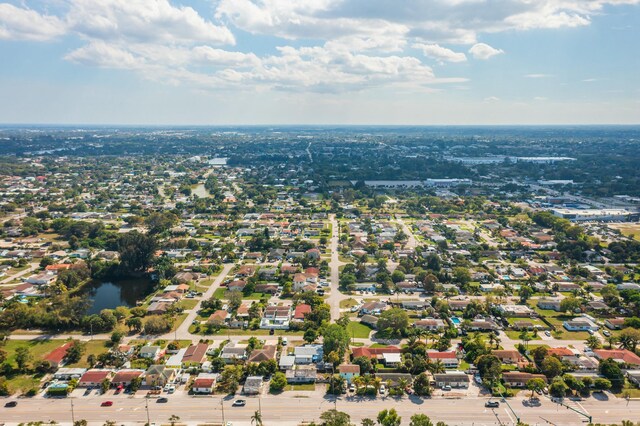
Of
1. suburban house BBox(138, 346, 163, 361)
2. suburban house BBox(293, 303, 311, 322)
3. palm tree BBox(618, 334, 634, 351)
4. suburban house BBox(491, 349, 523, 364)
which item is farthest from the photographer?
suburban house BBox(293, 303, 311, 322)

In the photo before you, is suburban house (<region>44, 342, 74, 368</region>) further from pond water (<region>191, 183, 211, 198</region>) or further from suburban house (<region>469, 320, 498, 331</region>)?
pond water (<region>191, 183, 211, 198</region>)

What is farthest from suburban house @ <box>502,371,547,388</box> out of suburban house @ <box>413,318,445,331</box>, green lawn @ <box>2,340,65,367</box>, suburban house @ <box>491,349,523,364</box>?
green lawn @ <box>2,340,65,367</box>

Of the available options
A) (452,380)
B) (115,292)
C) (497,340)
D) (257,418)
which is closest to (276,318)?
(257,418)

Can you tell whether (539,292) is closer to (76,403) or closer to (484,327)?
(484,327)

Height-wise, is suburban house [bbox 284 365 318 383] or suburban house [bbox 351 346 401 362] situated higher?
suburban house [bbox 351 346 401 362]

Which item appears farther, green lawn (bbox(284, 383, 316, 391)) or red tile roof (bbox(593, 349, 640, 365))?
red tile roof (bbox(593, 349, 640, 365))

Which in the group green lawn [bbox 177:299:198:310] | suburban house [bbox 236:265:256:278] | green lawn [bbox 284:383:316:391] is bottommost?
green lawn [bbox 284:383:316:391]

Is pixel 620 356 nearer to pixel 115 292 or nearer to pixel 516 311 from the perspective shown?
pixel 516 311

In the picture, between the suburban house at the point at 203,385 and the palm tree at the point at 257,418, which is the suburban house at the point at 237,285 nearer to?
the suburban house at the point at 203,385
